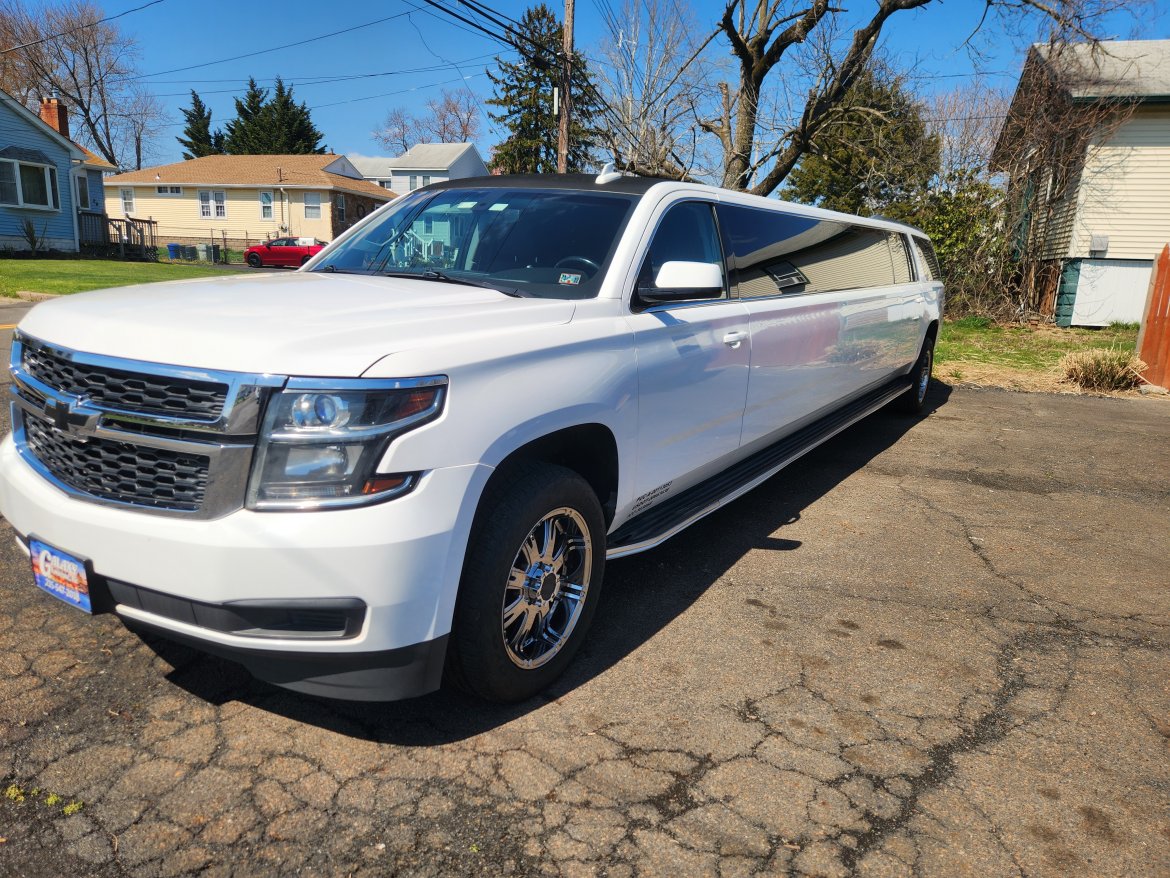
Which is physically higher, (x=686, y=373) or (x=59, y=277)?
(x=686, y=373)

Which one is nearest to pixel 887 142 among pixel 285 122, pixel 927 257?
pixel 927 257

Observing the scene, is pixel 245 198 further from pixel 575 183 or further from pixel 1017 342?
pixel 575 183

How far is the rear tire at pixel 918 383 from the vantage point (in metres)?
8.40

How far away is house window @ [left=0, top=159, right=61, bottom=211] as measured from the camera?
2927 centimetres

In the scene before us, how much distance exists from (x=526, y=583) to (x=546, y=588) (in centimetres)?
14

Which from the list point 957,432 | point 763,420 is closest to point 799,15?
point 957,432

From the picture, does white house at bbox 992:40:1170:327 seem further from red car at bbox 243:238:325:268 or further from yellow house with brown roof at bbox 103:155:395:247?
yellow house with brown roof at bbox 103:155:395:247

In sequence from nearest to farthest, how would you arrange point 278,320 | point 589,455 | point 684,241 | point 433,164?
point 278,320, point 589,455, point 684,241, point 433,164

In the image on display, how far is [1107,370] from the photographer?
10898mm

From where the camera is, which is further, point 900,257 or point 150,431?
point 900,257

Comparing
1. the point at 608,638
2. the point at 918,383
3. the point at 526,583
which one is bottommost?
the point at 608,638

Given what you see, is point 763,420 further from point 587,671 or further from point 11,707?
point 11,707

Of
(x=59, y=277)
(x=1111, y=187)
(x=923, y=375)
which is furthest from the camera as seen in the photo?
(x=59, y=277)

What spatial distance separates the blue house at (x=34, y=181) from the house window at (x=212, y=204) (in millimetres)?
14574
